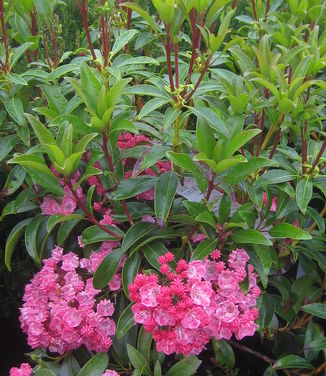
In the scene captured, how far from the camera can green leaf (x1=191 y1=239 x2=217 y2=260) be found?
140cm

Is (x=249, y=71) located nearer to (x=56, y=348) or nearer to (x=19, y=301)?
(x=56, y=348)

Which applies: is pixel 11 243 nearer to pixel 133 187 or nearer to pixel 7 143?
pixel 7 143

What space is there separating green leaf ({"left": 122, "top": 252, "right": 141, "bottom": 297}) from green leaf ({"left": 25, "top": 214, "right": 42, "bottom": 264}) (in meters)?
0.33

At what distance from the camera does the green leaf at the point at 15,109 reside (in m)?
1.58

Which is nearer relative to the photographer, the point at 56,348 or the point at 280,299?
the point at 56,348

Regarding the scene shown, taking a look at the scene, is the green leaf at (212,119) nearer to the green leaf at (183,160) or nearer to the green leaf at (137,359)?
the green leaf at (183,160)

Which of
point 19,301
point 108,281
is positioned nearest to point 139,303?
point 108,281

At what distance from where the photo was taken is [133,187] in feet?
4.95

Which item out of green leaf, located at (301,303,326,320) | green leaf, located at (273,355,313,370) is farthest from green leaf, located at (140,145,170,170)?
green leaf, located at (273,355,313,370)

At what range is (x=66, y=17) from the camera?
2.80 meters

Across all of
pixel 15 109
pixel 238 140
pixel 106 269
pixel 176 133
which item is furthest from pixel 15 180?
pixel 238 140

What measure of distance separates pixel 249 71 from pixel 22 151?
898 millimetres

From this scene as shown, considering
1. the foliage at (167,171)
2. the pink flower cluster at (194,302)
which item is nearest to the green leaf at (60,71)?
the foliage at (167,171)

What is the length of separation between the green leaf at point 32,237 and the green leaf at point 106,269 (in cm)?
27
